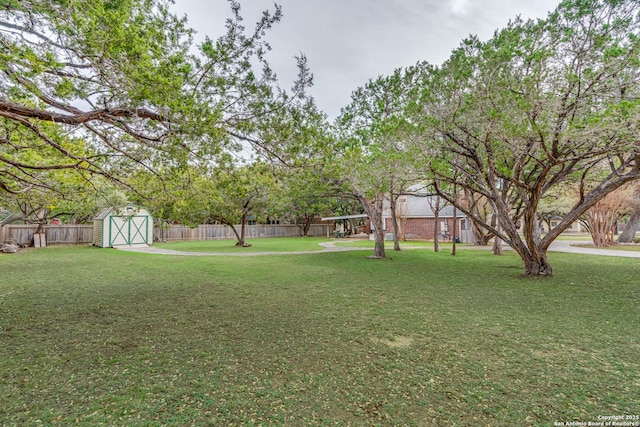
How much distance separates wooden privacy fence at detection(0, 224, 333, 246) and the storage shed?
2175 mm

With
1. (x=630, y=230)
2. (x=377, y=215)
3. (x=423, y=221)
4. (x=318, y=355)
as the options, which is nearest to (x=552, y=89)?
→ (x=318, y=355)

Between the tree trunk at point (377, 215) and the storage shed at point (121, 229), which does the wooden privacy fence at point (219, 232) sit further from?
the tree trunk at point (377, 215)

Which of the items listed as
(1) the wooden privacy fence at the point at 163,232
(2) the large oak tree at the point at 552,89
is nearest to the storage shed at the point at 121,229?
(1) the wooden privacy fence at the point at 163,232

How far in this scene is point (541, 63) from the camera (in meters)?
5.82

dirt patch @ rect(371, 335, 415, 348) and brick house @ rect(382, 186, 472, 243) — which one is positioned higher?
brick house @ rect(382, 186, 472, 243)

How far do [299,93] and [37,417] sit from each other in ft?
16.4

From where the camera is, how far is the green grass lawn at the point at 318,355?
2.39 metres

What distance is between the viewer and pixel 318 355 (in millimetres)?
3416

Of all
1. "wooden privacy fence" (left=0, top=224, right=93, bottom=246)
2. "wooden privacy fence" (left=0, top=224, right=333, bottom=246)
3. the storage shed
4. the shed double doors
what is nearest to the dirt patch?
"wooden privacy fence" (left=0, top=224, right=333, bottom=246)

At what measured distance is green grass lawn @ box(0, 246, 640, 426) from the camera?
7.84 feet

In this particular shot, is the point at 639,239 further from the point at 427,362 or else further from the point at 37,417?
the point at 37,417

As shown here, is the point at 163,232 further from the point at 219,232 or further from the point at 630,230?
the point at 630,230

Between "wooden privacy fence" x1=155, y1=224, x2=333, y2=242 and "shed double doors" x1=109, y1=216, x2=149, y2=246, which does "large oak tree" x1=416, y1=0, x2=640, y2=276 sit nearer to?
"shed double doors" x1=109, y1=216, x2=149, y2=246

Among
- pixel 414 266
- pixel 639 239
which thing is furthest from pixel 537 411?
pixel 639 239
